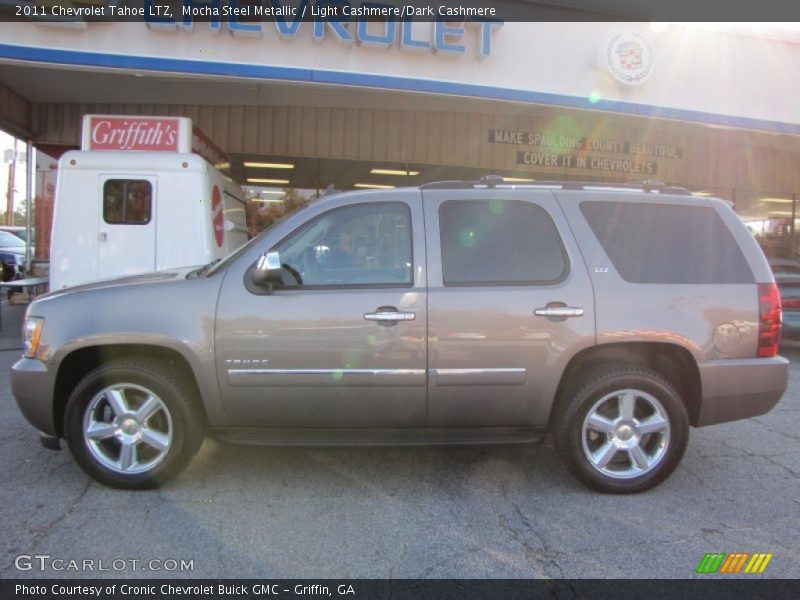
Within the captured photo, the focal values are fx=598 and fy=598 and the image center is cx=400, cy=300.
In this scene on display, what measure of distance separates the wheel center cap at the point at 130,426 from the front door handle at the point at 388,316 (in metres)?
1.56

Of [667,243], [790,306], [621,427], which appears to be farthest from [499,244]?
[790,306]

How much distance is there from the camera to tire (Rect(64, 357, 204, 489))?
3611 millimetres

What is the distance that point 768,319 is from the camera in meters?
3.75

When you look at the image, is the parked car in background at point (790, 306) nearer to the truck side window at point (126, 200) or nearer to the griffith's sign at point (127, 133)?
the griffith's sign at point (127, 133)

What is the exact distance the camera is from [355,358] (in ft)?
11.6

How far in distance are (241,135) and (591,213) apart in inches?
380

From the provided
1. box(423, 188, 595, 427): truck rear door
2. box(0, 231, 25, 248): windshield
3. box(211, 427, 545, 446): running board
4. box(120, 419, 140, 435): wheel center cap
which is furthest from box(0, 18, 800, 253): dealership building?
box(0, 231, 25, 248): windshield

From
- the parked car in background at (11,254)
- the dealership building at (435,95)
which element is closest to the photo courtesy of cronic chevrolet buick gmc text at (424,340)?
the dealership building at (435,95)

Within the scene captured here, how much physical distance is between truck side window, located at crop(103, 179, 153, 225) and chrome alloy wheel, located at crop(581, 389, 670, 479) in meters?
5.51

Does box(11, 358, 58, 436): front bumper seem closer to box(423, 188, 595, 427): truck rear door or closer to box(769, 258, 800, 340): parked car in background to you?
box(423, 188, 595, 427): truck rear door

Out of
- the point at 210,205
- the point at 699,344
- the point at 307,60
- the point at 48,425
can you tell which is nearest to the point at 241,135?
the point at 307,60
